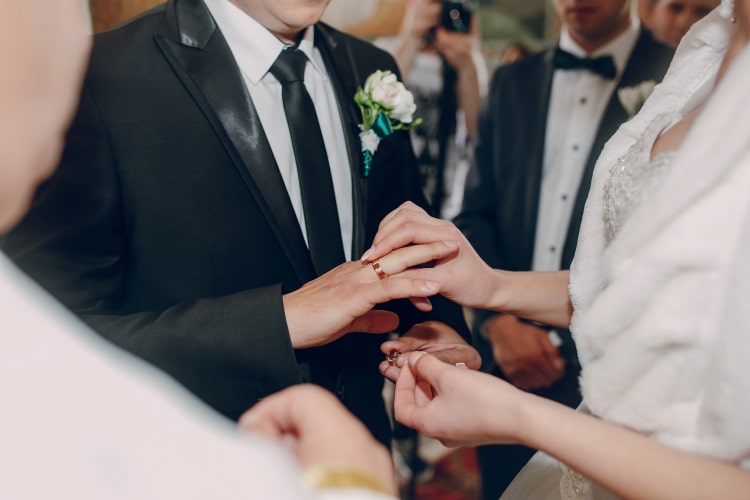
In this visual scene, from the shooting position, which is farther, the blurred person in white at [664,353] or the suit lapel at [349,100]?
the suit lapel at [349,100]

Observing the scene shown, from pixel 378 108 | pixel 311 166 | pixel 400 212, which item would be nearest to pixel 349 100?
pixel 378 108

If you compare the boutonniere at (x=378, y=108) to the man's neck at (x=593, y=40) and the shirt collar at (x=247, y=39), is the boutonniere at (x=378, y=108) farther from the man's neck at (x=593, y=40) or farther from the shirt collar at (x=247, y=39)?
the man's neck at (x=593, y=40)

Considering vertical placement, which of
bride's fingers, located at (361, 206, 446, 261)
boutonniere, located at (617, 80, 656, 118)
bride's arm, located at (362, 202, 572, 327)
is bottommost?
bride's arm, located at (362, 202, 572, 327)

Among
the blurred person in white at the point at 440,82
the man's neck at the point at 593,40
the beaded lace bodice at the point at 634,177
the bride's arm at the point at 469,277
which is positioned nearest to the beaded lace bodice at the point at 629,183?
the beaded lace bodice at the point at 634,177

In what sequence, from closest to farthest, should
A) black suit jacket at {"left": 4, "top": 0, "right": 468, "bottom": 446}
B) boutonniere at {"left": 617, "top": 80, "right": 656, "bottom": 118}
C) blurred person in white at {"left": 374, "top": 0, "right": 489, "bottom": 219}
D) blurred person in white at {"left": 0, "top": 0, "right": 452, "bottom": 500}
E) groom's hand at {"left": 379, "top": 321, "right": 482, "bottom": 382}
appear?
blurred person in white at {"left": 0, "top": 0, "right": 452, "bottom": 500} < black suit jacket at {"left": 4, "top": 0, "right": 468, "bottom": 446} < groom's hand at {"left": 379, "top": 321, "right": 482, "bottom": 382} < boutonniere at {"left": 617, "top": 80, "right": 656, "bottom": 118} < blurred person in white at {"left": 374, "top": 0, "right": 489, "bottom": 219}

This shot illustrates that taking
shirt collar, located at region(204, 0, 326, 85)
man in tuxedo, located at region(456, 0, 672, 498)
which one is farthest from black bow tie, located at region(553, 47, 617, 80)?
shirt collar, located at region(204, 0, 326, 85)

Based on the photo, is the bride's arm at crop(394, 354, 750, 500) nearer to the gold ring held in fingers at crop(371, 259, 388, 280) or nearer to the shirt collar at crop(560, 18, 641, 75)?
the gold ring held in fingers at crop(371, 259, 388, 280)

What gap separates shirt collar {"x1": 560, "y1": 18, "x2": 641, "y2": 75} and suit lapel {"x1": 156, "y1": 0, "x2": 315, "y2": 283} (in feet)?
3.72

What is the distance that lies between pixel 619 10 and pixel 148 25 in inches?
52.4

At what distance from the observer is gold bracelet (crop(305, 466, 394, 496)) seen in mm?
434

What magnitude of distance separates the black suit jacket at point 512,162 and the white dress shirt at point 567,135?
0.09 ft

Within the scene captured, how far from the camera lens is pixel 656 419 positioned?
64 centimetres

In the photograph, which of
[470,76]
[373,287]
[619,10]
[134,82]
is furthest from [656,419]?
[470,76]

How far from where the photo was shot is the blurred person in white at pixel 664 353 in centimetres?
57
